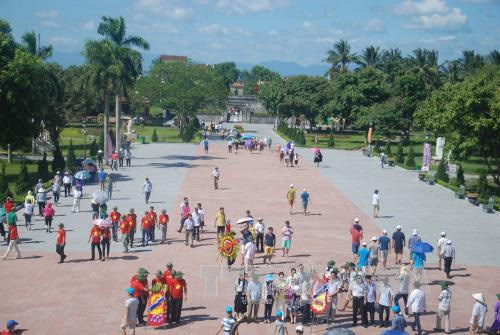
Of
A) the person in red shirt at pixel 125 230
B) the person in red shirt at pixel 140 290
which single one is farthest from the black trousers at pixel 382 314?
the person in red shirt at pixel 125 230

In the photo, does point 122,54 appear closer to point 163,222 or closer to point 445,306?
point 163,222

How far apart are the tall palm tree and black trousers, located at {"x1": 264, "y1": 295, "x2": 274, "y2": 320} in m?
30.5

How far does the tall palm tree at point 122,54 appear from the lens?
43.4 metres

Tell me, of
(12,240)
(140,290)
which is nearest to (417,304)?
(140,290)

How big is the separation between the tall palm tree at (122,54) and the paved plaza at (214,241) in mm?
6117

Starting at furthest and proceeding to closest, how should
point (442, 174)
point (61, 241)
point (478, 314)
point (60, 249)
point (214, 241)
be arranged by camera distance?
point (442, 174) < point (214, 241) < point (60, 249) < point (61, 241) < point (478, 314)

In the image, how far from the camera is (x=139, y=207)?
2906 centimetres

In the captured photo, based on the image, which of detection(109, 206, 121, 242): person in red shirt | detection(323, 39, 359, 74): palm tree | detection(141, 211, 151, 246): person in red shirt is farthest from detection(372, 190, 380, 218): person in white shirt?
detection(323, 39, 359, 74): palm tree

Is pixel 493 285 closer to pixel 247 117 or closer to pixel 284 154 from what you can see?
pixel 284 154

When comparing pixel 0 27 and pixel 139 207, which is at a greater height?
pixel 0 27

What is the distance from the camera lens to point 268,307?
1556 cm

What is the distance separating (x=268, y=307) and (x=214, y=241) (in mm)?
8206

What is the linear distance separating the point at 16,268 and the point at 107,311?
5033 mm

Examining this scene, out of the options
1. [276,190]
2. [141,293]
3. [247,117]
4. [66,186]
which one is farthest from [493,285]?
[247,117]
